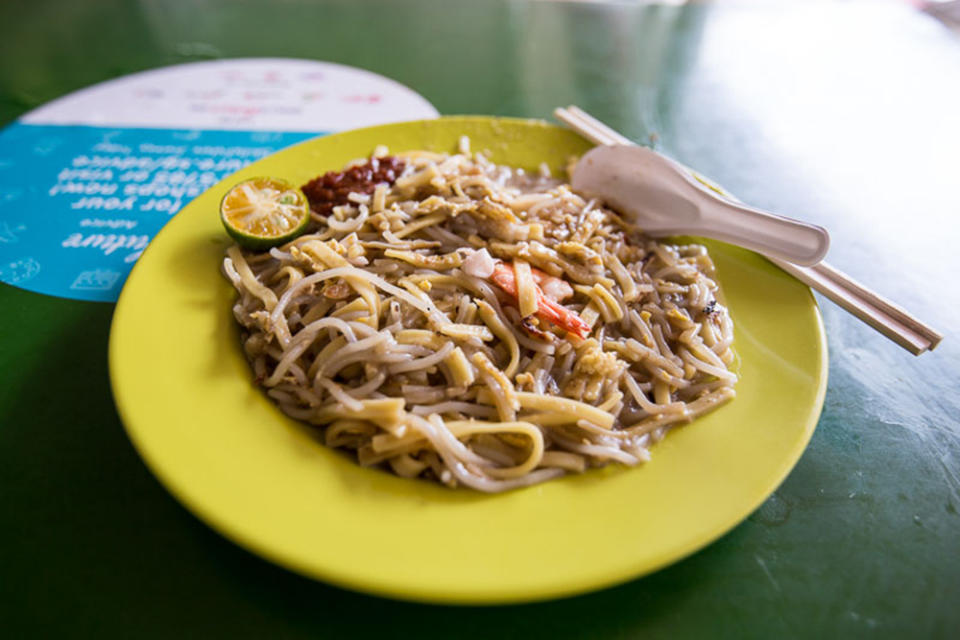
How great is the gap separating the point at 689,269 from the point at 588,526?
126cm

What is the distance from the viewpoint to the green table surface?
1.74 m

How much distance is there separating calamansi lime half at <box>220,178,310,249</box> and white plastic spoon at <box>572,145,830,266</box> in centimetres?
130

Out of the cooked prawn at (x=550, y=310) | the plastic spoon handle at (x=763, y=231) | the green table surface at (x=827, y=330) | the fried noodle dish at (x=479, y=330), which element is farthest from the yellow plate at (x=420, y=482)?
the cooked prawn at (x=550, y=310)

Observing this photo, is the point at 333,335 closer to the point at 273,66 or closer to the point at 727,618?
the point at 727,618

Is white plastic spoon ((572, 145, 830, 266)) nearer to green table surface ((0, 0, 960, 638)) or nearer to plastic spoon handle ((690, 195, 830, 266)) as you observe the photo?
plastic spoon handle ((690, 195, 830, 266))

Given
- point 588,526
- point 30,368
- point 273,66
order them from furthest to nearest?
point 273,66
point 30,368
point 588,526

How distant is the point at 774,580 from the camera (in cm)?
183

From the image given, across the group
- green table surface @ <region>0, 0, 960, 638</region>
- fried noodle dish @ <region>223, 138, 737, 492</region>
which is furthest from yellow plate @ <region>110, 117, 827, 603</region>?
green table surface @ <region>0, 0, 960, 638</region>

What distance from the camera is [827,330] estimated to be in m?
2.73

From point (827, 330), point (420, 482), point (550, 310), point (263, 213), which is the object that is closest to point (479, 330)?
point (550, 310)

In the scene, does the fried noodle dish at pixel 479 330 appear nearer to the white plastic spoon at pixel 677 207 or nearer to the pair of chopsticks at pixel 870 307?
the white plastic spoon at pixel 677 207

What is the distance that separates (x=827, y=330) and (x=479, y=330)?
5.53ft

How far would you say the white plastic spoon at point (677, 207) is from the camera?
7.59ft

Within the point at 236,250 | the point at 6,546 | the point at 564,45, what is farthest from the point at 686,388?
the point at 564,45
